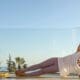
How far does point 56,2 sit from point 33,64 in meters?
1.10

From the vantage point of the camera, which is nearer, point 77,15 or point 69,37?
point 69,37

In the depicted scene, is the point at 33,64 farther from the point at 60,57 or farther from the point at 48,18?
the point at 48,18

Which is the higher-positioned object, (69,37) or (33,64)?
(69,37)

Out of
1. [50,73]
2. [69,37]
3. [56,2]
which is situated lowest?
[50,73]

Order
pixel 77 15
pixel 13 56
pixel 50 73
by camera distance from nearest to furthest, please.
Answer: pixel 50 73, pixel 13 56, pixel 77 15

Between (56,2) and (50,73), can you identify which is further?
(56,2)

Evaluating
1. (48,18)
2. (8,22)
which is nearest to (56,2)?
(48,18)

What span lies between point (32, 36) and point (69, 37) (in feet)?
1.43

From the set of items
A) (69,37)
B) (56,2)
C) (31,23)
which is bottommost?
(69,37)

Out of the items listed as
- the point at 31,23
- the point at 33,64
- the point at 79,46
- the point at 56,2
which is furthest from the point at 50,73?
the point at 56,2

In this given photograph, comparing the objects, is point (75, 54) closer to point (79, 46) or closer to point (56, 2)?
point (79, 46)

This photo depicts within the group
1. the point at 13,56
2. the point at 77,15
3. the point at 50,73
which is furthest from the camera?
the point at 77,15

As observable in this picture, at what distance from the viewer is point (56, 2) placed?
3.90m

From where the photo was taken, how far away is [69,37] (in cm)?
332
